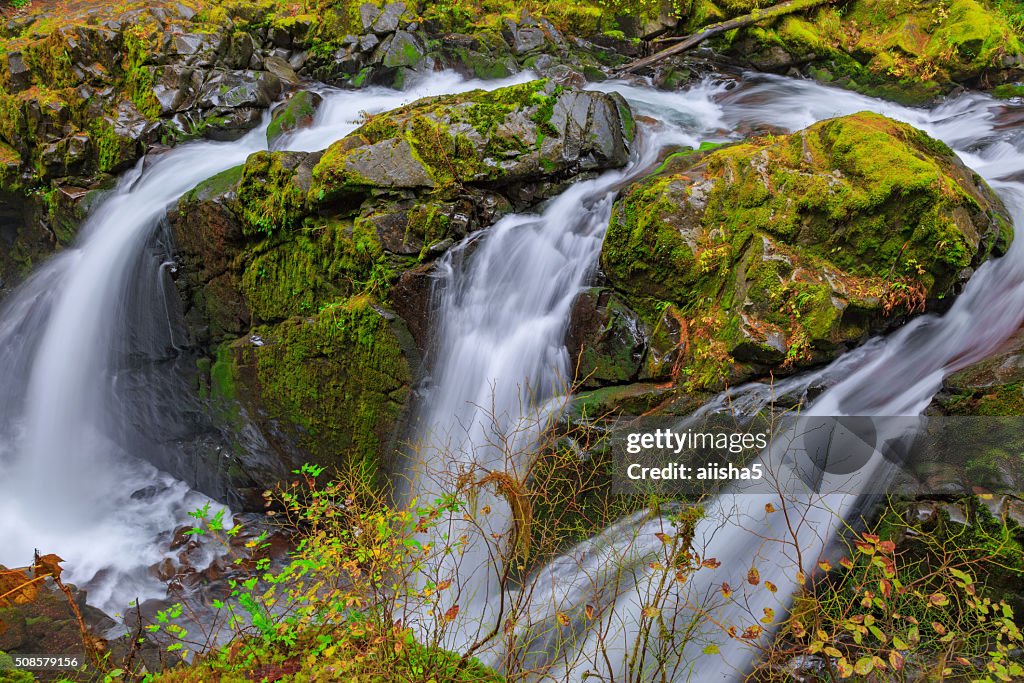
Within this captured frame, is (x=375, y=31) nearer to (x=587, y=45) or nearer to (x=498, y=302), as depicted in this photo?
(x=587, y=45)

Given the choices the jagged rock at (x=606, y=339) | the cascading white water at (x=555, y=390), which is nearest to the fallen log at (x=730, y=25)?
the cascading white water at (x=555, y=390)

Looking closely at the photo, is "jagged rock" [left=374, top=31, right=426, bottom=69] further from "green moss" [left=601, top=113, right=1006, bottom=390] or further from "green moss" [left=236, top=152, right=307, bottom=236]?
"green moss" [left=601, top=113, right=1006, bottom=390]

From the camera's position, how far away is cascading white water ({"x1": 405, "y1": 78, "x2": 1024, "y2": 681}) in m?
3.59

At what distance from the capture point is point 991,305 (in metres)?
4.54

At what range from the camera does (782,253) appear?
4.43m

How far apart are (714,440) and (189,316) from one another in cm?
566

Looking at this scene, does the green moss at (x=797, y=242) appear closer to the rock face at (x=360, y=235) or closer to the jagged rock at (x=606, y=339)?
the jagged rock at (x=606, y=339)

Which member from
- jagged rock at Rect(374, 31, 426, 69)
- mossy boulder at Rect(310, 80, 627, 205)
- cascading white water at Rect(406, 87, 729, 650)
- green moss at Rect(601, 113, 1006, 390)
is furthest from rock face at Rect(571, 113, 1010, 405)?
jagged rock at Rect(374, 31, 426, 69)

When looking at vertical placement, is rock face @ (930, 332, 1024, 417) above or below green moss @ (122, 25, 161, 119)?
below

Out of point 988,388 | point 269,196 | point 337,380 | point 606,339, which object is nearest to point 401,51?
point 269,196

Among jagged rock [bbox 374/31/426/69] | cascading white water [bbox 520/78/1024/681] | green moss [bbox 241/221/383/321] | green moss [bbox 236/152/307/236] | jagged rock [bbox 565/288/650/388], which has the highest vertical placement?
jagged rock [bbox 374/31/426/69]

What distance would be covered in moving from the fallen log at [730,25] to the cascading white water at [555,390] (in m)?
3.46
